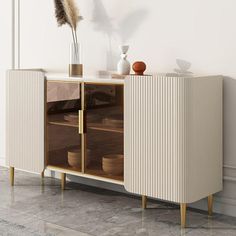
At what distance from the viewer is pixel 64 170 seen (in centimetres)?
384

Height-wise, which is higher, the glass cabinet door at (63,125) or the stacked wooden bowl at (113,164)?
the glass cabinet door at (63,125)

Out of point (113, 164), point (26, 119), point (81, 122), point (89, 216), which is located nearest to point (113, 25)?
point (81, 122)

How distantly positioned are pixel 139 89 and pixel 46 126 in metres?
0.90

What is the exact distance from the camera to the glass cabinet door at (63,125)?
3.73 meters

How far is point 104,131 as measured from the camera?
359 centimetres

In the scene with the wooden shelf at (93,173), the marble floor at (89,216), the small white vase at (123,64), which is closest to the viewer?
the marble floor at (89,216)

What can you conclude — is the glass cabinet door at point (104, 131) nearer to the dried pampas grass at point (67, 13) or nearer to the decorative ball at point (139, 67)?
the decorative ball at point (139, 67)

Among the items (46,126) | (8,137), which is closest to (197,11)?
(46,126)

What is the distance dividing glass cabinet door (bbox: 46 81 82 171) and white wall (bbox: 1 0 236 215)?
438 millimetres

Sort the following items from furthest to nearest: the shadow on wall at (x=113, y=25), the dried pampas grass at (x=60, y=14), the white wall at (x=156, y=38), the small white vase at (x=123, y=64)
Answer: the dried pampas grass at (x=60, y=14)
the shadow on wall at (x=113, y=25)
the small white vase at (x=123, y=64)
the white wall at (x=156, y=38)

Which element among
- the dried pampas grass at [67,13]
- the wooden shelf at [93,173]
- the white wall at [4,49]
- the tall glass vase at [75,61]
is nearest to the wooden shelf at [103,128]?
the wooden shelf at [93,173]

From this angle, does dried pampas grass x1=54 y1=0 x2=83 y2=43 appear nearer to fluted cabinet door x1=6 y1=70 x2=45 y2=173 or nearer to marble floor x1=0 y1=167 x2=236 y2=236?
fluted cabinet door x1=6 y1=70 x2=45 y2=173

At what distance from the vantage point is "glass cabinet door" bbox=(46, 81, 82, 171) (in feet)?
12.2

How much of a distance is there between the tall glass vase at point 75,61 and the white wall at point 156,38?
0.14 meters
